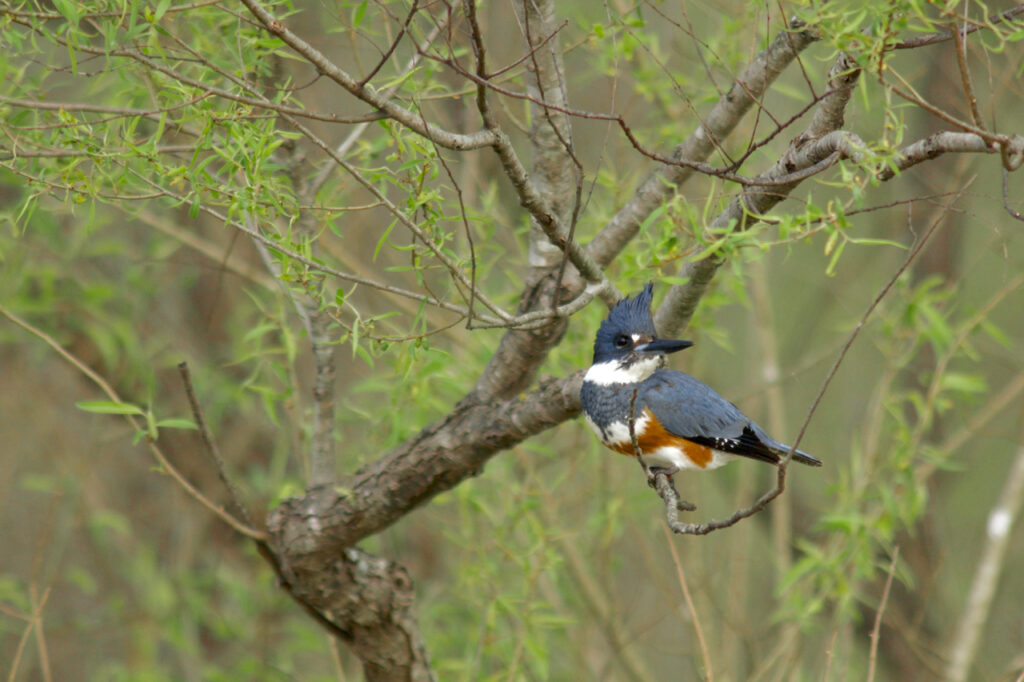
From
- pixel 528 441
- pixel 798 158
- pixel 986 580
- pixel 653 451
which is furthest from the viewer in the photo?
pixel 986 580

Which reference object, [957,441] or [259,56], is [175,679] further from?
[957,441]

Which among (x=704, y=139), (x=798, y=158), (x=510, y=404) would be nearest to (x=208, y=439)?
(x=510, y=404)

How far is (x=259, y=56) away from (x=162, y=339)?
258 centimetres

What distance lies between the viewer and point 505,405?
248cm

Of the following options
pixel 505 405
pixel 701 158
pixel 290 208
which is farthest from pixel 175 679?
pixel 701 158

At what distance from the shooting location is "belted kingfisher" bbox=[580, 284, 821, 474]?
2.55 m

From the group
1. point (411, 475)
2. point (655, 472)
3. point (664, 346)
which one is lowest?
point (411, 475)

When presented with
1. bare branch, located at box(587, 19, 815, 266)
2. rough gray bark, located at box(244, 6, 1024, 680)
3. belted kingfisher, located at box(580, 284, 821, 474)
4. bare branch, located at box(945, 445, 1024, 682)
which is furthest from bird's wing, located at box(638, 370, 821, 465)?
bare branch, located at box(945, 445, 1024, 682)

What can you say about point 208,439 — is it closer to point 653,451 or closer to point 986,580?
point 653,451

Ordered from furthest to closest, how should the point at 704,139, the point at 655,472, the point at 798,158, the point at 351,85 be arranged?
the point at 655,472
the point at 704,139
the point at 798,158
the point at 351,85

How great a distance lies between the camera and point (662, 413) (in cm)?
260

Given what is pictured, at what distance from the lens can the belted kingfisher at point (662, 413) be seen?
8.36 ft

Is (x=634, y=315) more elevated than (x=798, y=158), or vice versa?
(x=798, y=158)

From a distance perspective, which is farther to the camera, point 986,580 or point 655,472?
point 986,580
